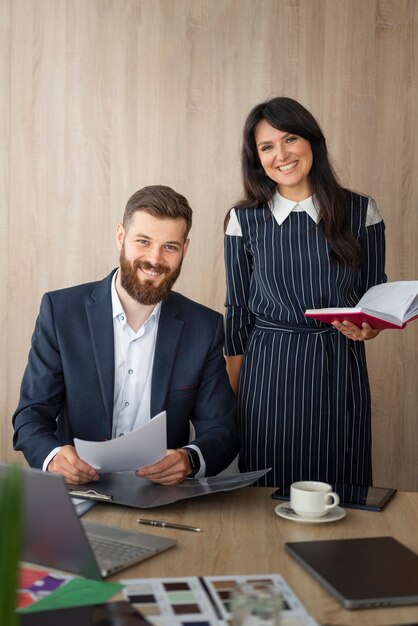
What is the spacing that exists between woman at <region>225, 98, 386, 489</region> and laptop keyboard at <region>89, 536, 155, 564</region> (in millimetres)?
1150

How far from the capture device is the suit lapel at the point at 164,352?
2.16 metres

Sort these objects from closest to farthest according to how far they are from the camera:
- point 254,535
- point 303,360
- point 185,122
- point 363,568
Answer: point 363,568 < point 254,535 < point 303,360 < point 185,122

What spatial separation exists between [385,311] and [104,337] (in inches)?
31.4

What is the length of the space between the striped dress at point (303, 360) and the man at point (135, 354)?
32 cm

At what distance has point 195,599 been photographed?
3.80 feet

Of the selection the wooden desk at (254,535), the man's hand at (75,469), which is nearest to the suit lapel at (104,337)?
the man's hand at (75,469)

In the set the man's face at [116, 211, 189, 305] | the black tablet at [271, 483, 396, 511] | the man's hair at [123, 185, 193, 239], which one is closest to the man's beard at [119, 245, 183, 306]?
the man's face at [116, 211, 189, 305]

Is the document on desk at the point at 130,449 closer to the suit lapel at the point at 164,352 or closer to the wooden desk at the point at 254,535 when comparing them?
the wooden desk at the point at 254,535

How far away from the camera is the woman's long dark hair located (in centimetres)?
251

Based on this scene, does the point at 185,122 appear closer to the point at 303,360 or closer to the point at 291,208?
the point at 291,208

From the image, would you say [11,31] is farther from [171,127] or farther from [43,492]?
[43,492]

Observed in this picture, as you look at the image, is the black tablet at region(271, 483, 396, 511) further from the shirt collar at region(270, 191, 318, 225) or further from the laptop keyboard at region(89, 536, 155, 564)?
the shirt collar at region(270, 191, 318, 225)

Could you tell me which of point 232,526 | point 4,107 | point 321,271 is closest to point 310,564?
point 232,526

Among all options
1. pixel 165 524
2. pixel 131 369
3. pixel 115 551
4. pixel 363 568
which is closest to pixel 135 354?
pixel 131 369
